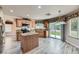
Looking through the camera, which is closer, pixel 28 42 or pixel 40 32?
pixel 40 32

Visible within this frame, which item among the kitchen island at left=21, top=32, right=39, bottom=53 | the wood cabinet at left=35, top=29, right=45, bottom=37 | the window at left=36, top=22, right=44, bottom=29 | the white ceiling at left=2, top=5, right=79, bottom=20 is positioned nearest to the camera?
the white ceiling at left=2, top=5, right=79, bottom=20

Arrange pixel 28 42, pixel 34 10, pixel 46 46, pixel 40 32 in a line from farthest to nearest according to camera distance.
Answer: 1. pixel 28 42
2. pixel 46 46
3. pixel 40 32
4. pixel 34 10

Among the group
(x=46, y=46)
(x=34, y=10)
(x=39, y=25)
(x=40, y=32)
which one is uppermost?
(x=34, y=10)

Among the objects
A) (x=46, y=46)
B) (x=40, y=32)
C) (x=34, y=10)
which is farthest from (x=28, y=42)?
(x=34, y=10)

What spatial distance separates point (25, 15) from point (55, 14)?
1006mm

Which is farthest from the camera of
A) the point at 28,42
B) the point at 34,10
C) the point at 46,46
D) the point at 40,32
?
→ the point at 28,42

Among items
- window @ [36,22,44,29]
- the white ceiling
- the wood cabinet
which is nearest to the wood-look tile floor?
the wood cabinet

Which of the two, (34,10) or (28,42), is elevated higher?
(34,10)

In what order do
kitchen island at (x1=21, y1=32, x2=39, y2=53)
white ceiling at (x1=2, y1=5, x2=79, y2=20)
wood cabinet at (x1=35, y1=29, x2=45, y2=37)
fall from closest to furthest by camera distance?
1. white ceiling at (x1=2, y1=5, x2=79, y2=20)
2. wood cabinet at (x1=35, y1=29, x2=45, y2=37)
3. kitchen island at (x1=21, y1=32, x2=39, y2=53)

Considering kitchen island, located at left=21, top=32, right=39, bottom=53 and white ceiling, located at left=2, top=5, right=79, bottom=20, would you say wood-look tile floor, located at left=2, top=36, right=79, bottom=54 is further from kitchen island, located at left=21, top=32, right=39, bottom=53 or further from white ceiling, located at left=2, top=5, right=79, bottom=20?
white ceiling, located at left=2, top=5, right=79, bottom=20

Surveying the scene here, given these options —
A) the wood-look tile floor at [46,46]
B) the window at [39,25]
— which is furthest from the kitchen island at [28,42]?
the window at [39,25]

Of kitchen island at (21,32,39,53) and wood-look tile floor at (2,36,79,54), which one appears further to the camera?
kitchen island at (21,32,39,53)

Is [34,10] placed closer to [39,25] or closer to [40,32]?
[39,25]
